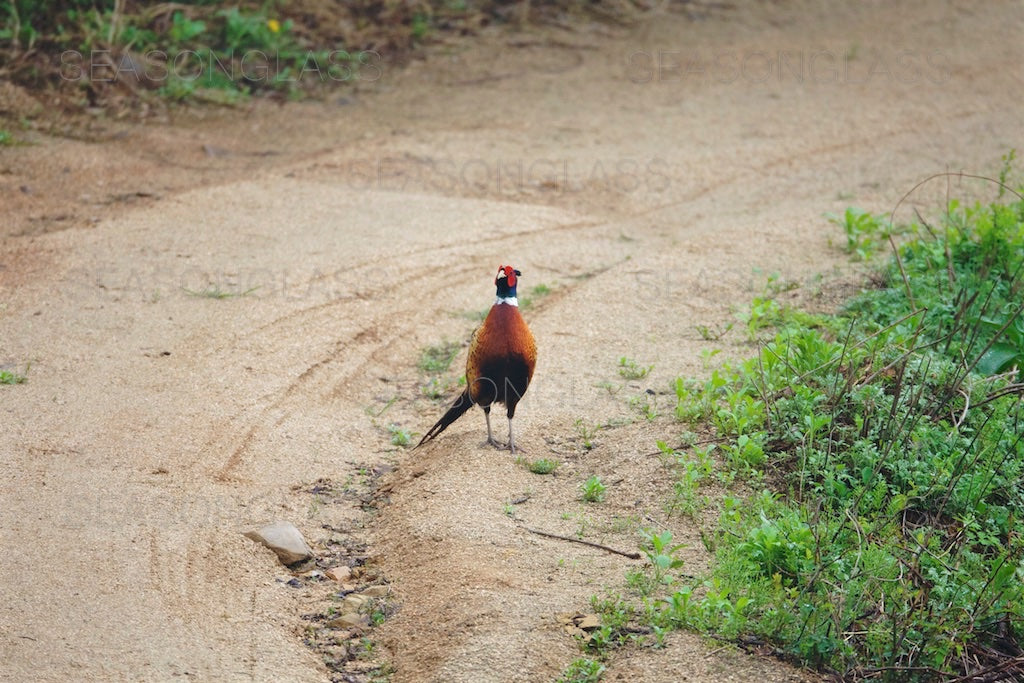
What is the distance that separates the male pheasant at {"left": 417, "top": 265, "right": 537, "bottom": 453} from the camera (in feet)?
14.6

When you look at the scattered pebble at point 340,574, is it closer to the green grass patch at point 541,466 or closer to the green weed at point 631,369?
the green grass patch at point 541,466

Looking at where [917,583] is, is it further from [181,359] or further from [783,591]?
[181,359]

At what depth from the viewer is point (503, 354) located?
4.43m

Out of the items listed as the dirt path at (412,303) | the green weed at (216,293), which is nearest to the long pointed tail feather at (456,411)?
the dirt path at (412,303)

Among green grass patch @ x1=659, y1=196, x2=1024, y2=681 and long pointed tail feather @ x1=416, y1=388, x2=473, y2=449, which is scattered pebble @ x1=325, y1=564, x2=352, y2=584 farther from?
green grass patch @ x1=659, y1=196, x2=1024, y2=681

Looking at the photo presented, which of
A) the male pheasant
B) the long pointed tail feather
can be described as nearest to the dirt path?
the long pointed tail feather

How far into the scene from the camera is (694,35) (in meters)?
10.4

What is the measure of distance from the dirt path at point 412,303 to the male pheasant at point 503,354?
0.27 meters

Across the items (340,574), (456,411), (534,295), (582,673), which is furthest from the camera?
(534,295)

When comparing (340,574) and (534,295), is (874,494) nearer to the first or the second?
(340,574)

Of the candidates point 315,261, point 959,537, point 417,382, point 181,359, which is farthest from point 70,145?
point 959,537

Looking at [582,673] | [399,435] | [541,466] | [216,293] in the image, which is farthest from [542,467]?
[216,293]

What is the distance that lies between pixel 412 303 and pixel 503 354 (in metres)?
1.59

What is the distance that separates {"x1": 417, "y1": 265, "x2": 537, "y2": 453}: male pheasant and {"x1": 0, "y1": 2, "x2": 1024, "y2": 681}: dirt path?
0.27 metres
